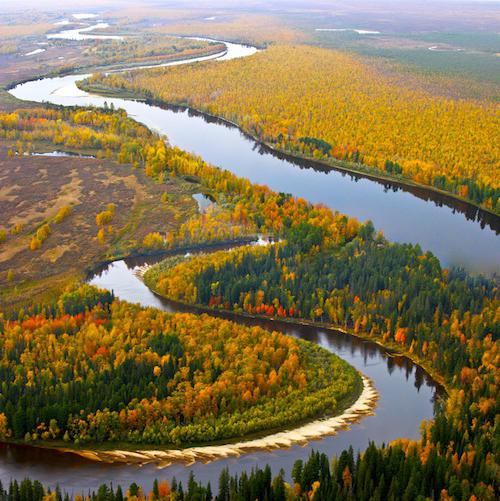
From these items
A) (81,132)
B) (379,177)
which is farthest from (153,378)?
(81,132)

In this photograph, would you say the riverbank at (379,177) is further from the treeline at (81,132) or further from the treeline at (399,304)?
the treeline at (399,304)

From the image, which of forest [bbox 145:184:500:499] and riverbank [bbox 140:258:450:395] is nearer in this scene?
forest [bbox 145:184:500:499]

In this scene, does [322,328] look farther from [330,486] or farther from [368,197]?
[368,197]

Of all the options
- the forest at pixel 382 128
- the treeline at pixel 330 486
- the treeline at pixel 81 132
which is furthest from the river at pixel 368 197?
the treeline at pixel 330 486

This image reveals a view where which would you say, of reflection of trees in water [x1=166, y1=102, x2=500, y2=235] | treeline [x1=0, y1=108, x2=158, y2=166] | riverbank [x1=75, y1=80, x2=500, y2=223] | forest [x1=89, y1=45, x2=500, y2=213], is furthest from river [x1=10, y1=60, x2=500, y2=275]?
treeline [x1=0, y1=108, x2=158, y2=166]

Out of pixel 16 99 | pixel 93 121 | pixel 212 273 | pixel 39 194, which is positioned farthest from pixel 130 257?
pixel 16 99

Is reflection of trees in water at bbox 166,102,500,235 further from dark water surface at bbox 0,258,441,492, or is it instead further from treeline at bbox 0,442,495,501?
treeline at bbox 0,442,495,501

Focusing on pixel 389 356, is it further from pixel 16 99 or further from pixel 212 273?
pixel 16 99
